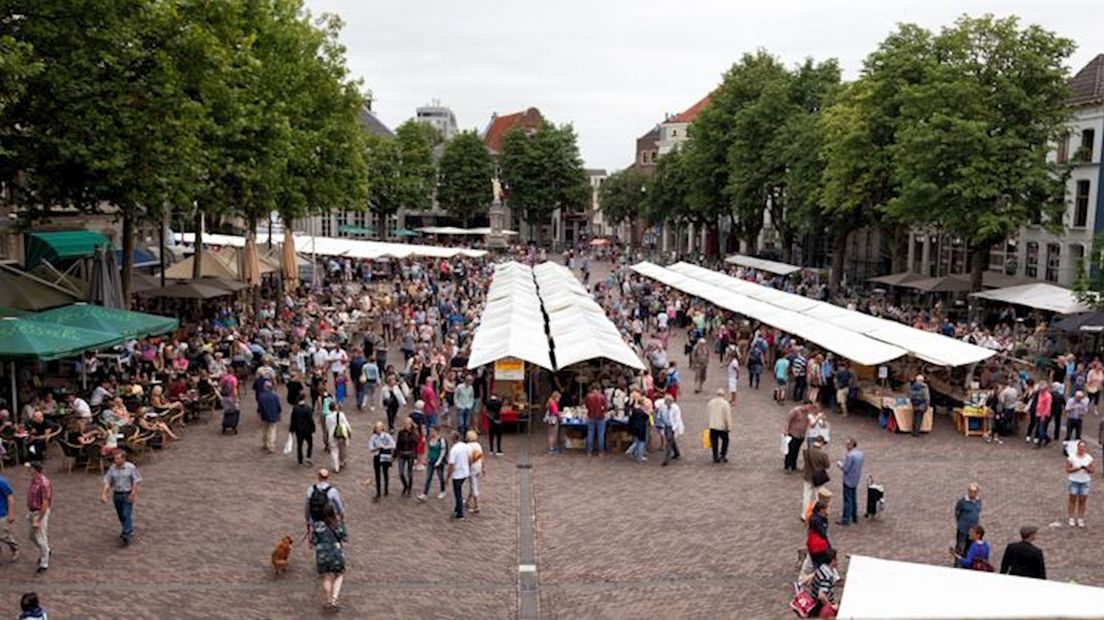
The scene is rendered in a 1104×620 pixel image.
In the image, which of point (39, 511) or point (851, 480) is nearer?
point (39, 511)

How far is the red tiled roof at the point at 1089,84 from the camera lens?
123ft

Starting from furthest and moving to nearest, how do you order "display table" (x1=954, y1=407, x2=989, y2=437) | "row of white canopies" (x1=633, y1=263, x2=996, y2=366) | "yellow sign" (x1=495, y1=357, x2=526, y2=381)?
1. "row of white canopies" (x1=633, y1=263, x2=996, y2=366)
2. "display table" (x1=954, y1=407, x2=989, y2=437)
3. "yellow sign" (x1=495, y1=357, x2=526, y2=381)

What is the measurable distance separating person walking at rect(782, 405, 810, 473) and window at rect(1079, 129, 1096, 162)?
28274mm

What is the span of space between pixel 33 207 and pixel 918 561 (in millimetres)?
18885

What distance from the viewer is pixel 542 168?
92.4m

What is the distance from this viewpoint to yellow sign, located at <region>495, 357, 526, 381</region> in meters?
19.2

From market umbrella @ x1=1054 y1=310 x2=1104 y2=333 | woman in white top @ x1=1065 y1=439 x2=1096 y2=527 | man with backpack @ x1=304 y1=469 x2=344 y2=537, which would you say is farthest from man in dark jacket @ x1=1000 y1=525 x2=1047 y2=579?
market umbrella @ x1=1054 y1=310 x2=1104 y2=333

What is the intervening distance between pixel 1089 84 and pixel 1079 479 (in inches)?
1233

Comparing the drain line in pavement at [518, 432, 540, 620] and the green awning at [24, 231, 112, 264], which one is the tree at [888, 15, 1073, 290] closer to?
the drain line in pavement at [518, 432, 540, 620]

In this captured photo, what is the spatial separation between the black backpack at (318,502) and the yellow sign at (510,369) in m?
8.29

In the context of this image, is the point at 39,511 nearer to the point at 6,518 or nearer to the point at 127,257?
the point at 6,518

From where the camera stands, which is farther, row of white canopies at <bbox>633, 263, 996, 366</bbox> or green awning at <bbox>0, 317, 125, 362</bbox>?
row of white canopies at <bbox>633, 263, 996, 366</bbox>

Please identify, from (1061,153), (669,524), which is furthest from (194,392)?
(1061,153)

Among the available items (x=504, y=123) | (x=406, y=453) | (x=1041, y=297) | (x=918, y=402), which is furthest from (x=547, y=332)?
(x=504, y=123)
